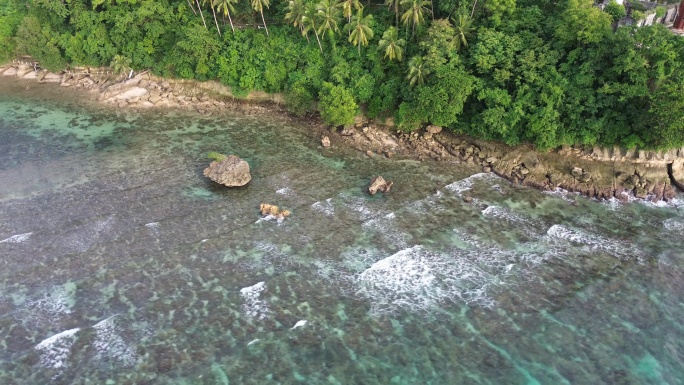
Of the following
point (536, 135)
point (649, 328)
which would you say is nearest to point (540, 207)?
point (536, 135)

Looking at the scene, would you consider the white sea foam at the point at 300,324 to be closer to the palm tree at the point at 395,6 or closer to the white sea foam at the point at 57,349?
the white sea foam at the point at 57,349

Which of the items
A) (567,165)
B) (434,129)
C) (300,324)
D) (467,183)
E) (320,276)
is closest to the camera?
(300,324)

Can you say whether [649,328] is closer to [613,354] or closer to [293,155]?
[613,354]

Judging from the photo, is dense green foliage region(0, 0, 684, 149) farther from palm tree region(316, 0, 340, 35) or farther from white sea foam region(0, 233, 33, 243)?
white sea foam region(0, 233, 33, 243)

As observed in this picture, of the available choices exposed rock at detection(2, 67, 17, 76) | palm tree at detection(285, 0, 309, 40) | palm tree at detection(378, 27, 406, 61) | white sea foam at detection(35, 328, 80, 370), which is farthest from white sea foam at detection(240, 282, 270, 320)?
exposed rock at detection(2, 67, 17, 76)

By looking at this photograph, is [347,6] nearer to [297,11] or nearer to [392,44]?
[297,11]

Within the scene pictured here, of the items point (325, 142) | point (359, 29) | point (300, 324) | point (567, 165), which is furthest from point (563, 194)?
point (300, 324)
